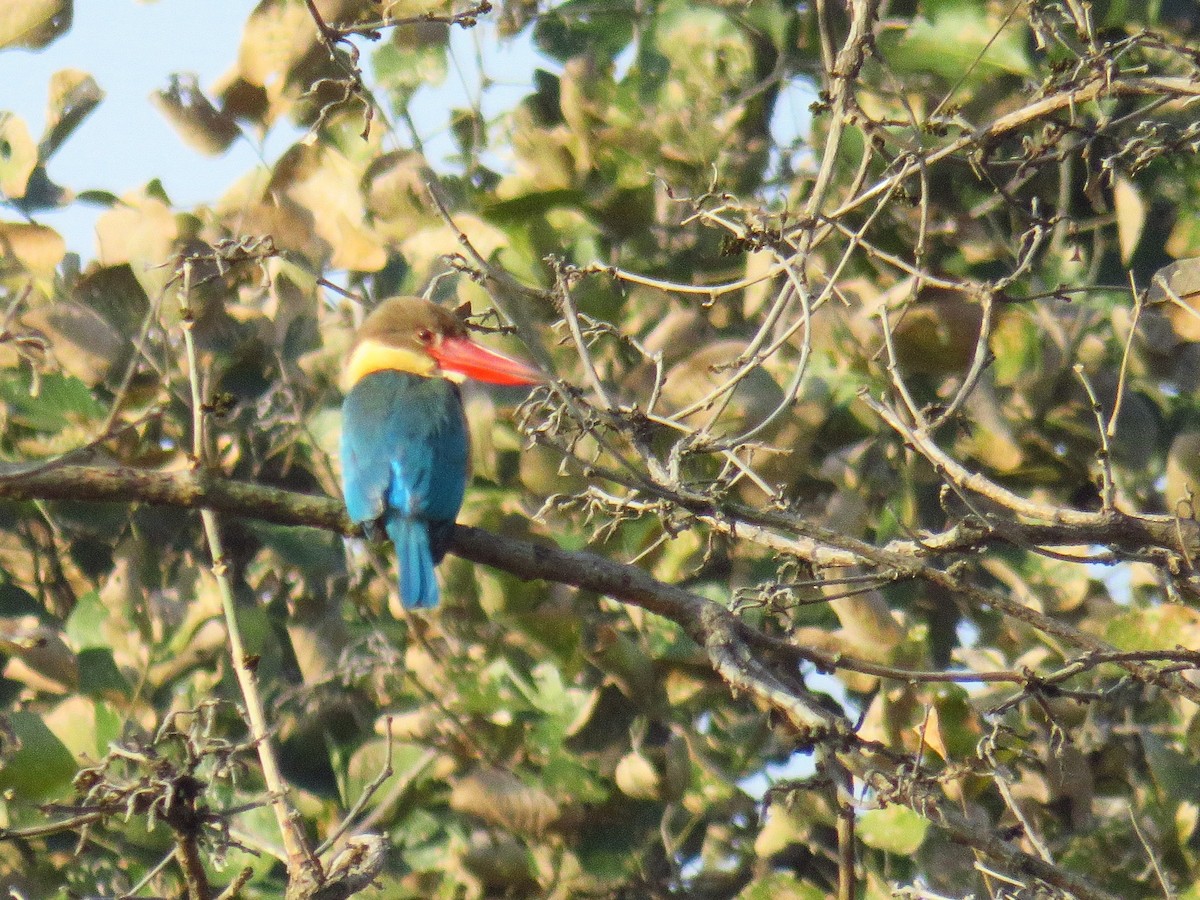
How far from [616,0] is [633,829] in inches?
72.8

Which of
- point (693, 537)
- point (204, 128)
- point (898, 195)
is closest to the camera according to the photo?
point (898, 195)

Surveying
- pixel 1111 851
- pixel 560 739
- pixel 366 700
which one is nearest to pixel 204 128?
pixel 366 700

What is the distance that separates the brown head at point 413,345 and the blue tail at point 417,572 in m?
0.52

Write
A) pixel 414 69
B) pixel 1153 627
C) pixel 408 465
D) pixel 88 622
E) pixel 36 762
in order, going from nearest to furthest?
1. pixel 1153 627
2. pixel 36 762
3. pixel 408 465
4. pixel 88 622
5. pixel 414 69

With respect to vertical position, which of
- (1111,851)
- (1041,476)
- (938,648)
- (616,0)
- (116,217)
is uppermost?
(616,0)

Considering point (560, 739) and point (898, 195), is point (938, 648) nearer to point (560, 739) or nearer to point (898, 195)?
point (560, 739)

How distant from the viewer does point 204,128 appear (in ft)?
→ 11.1

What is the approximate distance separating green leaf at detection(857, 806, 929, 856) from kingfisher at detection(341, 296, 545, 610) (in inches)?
35.4

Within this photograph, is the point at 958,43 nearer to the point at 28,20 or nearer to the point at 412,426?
the point at 412,426

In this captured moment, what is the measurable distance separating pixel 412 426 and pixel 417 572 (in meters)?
→ 0.48

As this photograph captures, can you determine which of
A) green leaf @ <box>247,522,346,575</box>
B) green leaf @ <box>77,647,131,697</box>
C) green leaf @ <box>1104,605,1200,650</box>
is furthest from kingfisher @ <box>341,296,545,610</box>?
green leaf @ <box>1104,605,1200,650</box>

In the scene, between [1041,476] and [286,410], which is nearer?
[1041,476]

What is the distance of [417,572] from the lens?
286cm

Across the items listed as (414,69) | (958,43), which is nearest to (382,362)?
(414,69)
